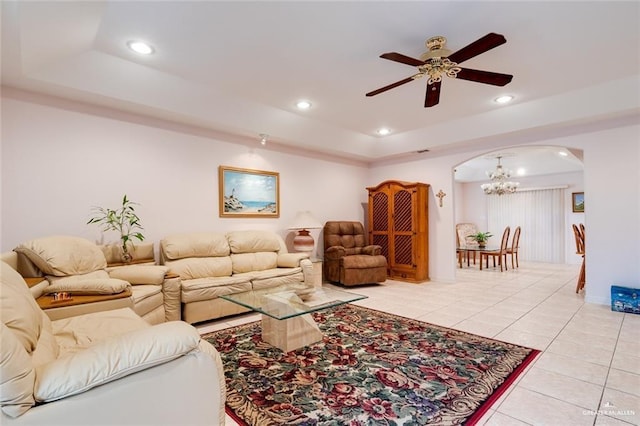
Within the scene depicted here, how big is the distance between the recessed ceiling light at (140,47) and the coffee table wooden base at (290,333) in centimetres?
273

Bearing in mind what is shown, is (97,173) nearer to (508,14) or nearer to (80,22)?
(80,22)

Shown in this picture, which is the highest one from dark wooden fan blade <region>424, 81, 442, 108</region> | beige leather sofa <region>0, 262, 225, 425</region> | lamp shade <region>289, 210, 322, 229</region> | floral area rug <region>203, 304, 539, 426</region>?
dark wooden fan blade <region>424, 81, 442, 108</region>

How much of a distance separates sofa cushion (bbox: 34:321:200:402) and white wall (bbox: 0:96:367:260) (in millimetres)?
2668

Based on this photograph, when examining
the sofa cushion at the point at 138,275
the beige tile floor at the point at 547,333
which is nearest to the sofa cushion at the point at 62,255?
the sofa cushion at the point at 138,275

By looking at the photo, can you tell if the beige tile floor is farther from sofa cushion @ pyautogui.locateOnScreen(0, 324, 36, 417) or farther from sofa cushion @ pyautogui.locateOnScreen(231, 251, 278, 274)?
sofa cushion @ pyautogui.locateOnScreen(0, 324, 36, 417)

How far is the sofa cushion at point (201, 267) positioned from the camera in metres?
3.58

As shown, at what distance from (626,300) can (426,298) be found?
2222 mm

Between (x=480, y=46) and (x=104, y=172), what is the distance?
3863 mm

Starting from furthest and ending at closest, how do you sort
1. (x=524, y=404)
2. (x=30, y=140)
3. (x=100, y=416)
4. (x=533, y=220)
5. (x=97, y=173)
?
(x=533, y=220) → (x=97, y=173) → (x=30, y=140) → (x=524, y=404) → (x=100, y=416)

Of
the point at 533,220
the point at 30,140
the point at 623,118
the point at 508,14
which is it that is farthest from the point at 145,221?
the point at 533,220

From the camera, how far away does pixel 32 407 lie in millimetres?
986

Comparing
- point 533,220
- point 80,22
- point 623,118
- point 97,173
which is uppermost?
point 80,22

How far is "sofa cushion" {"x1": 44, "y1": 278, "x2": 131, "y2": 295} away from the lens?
241 cm

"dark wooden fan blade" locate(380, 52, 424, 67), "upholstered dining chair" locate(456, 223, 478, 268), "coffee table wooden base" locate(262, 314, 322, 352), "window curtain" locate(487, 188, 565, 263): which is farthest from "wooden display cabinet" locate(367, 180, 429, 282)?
"window curtain" locate(487, 188, 565, 263)
